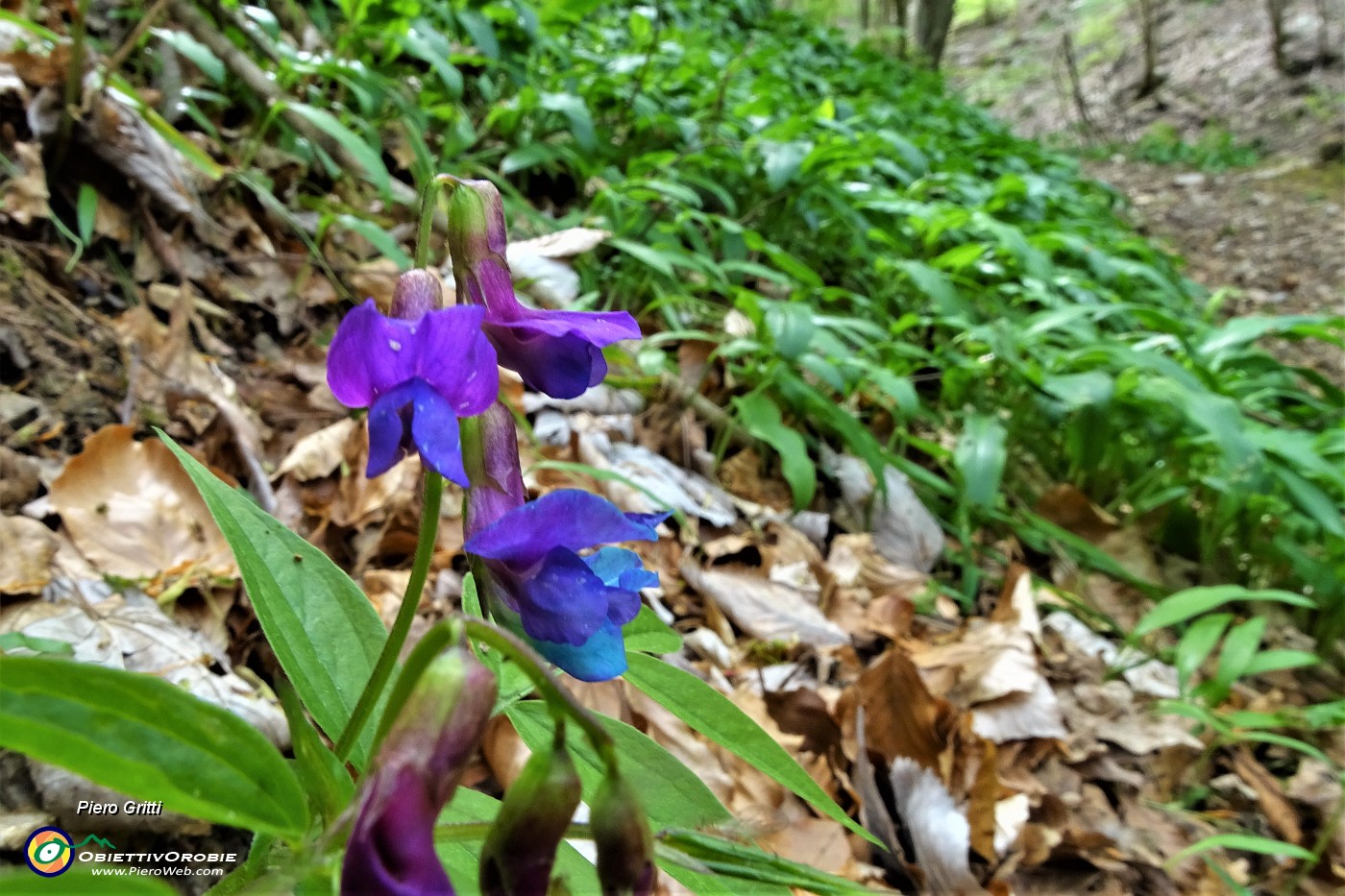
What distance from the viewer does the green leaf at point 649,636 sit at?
2.60 ft

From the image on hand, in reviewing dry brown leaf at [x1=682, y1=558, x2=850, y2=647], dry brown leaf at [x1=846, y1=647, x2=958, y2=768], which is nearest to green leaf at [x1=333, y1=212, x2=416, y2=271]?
dry brown leaf at [x1=682, y1=558, x2=850, y2=647]

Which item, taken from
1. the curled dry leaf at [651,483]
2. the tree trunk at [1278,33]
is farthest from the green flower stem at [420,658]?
the tree trunk at [1278,33]

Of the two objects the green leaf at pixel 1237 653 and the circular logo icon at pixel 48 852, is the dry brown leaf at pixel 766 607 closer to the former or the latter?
the green leaf at pixel 1237 653

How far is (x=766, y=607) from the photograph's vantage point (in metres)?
1.98

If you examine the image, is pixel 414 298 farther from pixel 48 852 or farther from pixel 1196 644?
pixel 1196 644

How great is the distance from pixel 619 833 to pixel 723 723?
0.30 m

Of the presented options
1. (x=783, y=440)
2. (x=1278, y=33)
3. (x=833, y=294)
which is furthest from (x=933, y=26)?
(x=783, y=440)

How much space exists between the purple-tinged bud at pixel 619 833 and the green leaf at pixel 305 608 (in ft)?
0.99

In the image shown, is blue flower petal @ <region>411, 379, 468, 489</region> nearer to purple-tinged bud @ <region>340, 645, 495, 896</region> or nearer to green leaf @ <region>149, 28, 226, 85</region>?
purple-tinged bud @ <region>340, 645, 495, 896</region>

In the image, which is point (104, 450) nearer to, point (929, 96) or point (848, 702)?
point (848, 702)

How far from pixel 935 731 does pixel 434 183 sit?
1511 mm

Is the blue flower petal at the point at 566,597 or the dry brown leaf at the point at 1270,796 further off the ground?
the blue flower petal at the point at 566,597

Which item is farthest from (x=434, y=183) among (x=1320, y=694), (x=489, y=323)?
(x=1320, y=694)

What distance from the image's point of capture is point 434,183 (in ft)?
2.31
